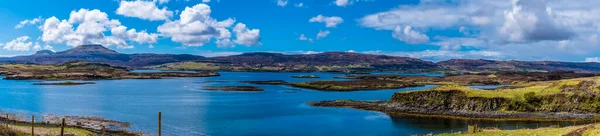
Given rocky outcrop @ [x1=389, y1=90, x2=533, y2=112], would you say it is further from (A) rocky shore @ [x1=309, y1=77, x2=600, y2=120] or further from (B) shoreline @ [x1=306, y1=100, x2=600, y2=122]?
(B) shoreline @ [x1=306, y1=100, x2=600, y2=122]

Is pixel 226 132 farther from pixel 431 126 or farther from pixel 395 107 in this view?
pixel 395 107

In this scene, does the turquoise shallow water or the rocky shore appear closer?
the turquoise shallow water

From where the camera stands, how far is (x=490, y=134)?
40.3 meters

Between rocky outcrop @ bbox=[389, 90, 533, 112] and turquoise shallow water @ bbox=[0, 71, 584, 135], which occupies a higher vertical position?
rocky outcrop @ bbox=[389, 90, 533, 112]

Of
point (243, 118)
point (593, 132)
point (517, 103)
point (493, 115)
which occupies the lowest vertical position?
point (243, 118)

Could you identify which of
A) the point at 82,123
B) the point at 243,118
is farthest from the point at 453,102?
the point at 82,123

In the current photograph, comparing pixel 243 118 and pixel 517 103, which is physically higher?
pixel 517 103

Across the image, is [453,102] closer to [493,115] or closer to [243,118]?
[493,115]

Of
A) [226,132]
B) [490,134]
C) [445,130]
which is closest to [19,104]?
[226,132]

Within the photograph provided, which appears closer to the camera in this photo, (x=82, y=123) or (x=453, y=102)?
(x=82, y=123)

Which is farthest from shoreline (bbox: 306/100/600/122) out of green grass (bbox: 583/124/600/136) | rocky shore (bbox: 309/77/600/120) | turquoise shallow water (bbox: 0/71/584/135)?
green grass (bbox: 583/124/600/136)

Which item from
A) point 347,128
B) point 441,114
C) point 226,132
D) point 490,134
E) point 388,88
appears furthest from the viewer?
point 388,88

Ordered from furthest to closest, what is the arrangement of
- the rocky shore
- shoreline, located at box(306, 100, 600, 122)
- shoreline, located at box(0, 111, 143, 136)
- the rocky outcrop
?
the rocky outcrop
the rocky shore
shoreline, located at box(306, 100, 600, 122)
shoreline, located at box(0, 111, 143, 136)

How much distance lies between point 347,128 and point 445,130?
14.7 meters
